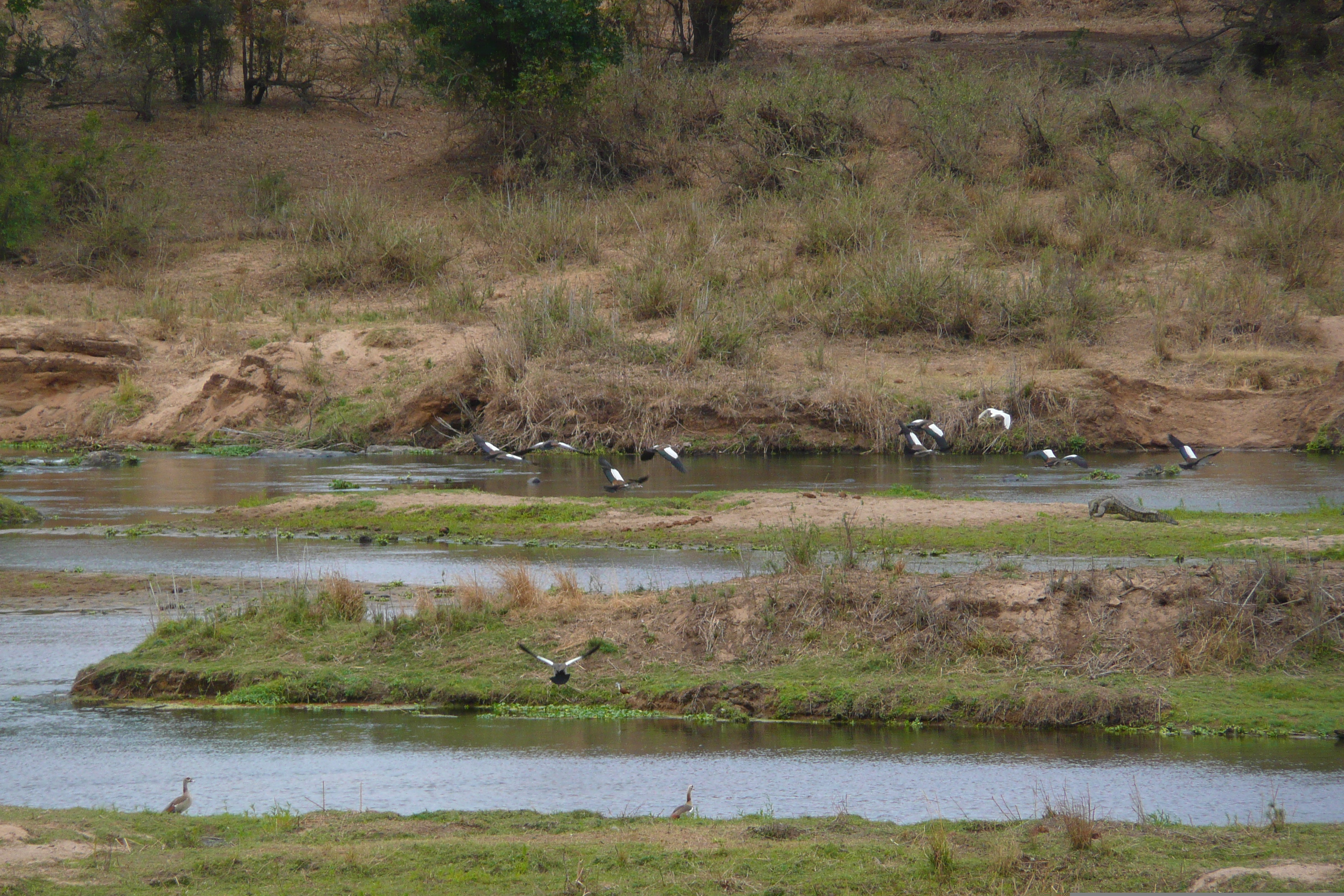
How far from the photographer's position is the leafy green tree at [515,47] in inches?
1447

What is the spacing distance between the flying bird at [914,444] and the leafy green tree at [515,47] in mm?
18662

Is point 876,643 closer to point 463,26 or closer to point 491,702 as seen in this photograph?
point 491,702

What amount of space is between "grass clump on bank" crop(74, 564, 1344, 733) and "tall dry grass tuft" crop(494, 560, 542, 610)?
0.07 meters

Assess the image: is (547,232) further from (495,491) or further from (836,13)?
(836,13)

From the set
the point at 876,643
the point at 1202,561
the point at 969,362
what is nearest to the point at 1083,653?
the point at 876,643

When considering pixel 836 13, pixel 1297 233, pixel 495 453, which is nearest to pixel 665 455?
pixel 495 453

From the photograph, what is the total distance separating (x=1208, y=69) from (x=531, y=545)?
33767mm

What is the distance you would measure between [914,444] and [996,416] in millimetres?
2118

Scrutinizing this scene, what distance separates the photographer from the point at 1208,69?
136ft

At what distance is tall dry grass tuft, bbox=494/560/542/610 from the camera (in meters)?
10.9

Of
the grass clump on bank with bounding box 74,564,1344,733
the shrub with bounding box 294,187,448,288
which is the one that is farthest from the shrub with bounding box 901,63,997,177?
the grass clump on bank with bounding box 74,564,1344,733

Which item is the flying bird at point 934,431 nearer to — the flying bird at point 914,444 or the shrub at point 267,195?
the flying bird at point 914,444

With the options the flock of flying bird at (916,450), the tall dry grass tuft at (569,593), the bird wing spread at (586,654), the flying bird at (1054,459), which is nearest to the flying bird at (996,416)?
the flock of flying bird at (916,450)

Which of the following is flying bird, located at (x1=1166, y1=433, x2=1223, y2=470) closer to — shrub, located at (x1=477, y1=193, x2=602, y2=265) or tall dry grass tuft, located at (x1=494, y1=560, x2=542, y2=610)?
tall dry grass tuft, located at (x1=494, y1=560, x2=542, y2=610)
